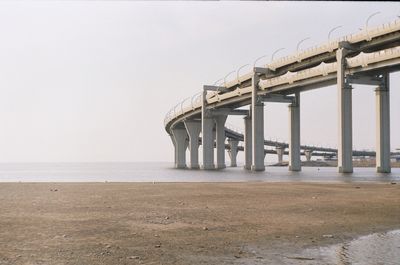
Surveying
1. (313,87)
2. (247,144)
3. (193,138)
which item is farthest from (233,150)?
(313,87)

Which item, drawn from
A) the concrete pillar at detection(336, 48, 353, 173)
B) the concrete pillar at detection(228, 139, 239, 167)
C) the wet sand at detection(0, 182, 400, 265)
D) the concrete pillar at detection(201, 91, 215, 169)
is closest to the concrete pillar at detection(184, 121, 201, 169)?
the concrete pillar at detection(201, 91, 215, 169)

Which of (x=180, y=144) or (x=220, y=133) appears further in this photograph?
(x=180, y=144)

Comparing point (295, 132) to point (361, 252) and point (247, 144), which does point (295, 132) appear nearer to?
point (247, 144)

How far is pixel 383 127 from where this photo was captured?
8350cm

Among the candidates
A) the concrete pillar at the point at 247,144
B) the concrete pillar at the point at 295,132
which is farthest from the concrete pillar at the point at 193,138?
the concrete pillar at the point at 295,132

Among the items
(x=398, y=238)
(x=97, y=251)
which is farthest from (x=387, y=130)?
(x=97, y=251)

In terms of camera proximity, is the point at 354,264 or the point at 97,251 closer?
the point at 354,264

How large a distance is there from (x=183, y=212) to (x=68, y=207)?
5702 mm

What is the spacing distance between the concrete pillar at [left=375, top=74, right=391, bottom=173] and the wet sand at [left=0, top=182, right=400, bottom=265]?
62213mm

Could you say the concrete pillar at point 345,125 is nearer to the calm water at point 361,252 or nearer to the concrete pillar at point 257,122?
the concrete pillar at point 257,122

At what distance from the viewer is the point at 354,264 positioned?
10125 millimetres

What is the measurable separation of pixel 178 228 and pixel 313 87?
81.2 meters

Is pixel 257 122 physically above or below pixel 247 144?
above

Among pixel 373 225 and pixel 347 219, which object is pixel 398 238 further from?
pixel 347 219
